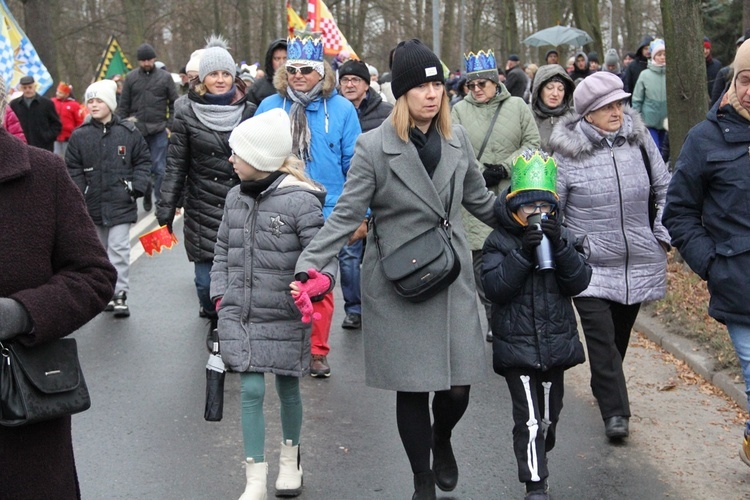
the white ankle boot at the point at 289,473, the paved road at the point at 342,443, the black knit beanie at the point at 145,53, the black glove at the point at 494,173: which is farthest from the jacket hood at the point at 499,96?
the black knit beanie at the point at 145,53

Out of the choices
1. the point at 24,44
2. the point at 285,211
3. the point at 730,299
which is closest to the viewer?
the point at 730,299

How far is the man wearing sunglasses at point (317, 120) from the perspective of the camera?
7.01 m

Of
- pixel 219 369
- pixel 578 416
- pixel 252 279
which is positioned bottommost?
pixel 578 416

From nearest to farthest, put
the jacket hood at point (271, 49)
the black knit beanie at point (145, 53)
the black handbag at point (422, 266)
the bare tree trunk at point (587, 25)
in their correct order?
the black handbag at point (422, 266) → the jacket hood at point (271, 49) → the black knit beanie at point (145, 53) → the bare tree trunk at point (587, 25)

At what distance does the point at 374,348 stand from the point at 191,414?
6.67 ft

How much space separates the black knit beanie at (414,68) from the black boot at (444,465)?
1616 millimetres

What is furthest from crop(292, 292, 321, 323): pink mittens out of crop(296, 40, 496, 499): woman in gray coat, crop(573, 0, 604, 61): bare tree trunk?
crop(573, 0, 604, 61): bare tree trunk

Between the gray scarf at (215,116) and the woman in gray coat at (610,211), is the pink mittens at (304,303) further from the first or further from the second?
the gray scarf at (215,116)

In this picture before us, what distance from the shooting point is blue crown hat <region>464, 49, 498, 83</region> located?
7.82 metres

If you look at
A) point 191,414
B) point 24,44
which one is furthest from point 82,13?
point 191,414

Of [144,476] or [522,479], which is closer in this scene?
[522,479]

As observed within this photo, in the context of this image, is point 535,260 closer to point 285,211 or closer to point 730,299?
point 730,299

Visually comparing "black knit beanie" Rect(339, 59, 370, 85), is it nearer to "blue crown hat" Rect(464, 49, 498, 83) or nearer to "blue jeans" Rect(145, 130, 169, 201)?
"blue crown hat" Rect(464, 49, 498, 83)

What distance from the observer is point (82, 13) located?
42281 mm
